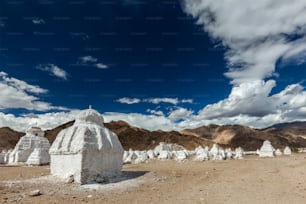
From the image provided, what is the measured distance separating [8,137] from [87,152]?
73163 mm

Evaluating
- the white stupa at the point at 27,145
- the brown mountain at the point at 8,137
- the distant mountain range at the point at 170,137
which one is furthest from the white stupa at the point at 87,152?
the brown mountain at the point at 8,137

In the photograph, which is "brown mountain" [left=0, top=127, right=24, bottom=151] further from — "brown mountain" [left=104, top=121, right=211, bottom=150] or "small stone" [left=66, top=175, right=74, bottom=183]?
"small stone" [left=66, top=175, right=74, bottom=183]

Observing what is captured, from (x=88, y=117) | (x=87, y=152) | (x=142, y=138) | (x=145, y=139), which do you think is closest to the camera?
(x=87, y=152)

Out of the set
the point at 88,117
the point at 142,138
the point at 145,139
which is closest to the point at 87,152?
the point at 88,117

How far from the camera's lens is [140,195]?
1089 centimetres

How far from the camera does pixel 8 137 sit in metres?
76.7

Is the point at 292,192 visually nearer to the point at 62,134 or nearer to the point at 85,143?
the point at 85,143

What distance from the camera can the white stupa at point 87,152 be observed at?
13573 mm

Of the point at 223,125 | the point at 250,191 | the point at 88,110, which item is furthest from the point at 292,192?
the point at 223,125

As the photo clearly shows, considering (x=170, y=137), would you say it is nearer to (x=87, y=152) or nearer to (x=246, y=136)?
(x=246, y=136)

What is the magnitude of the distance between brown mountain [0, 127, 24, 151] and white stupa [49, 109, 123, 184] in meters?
61.1

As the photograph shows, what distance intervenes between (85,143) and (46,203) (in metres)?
4.46

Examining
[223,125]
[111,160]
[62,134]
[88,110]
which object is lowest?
[111,160]

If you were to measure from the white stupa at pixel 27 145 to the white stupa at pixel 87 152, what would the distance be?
1854 cm
